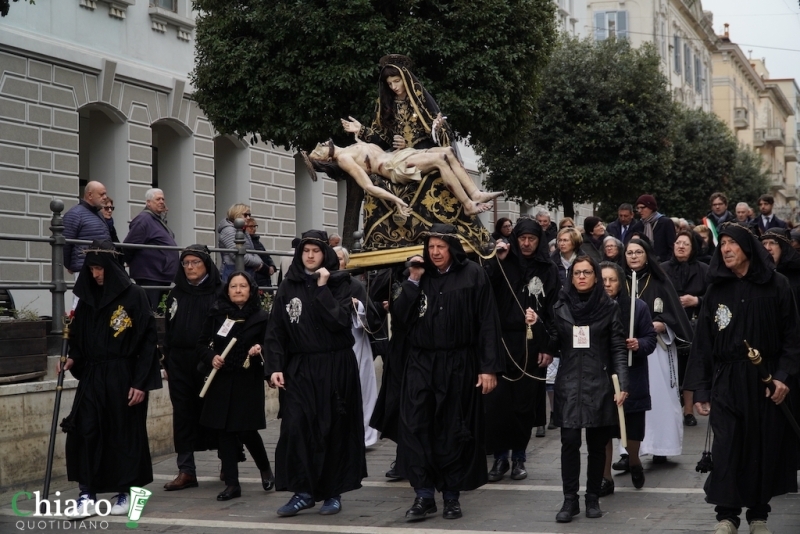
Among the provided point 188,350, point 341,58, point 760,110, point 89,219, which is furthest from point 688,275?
point 760,110

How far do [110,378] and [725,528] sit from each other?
4.33 metres

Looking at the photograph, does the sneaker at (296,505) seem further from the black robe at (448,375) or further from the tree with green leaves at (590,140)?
the tree with green leaves at (590,140)

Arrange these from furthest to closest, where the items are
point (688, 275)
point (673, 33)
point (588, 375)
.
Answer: point (673, 33), point (688, 275), point (588, 375)

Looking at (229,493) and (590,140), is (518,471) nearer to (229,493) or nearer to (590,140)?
(229,493)

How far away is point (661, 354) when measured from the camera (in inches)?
425

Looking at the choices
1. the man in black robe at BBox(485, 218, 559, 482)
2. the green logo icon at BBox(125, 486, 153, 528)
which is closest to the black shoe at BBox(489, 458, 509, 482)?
the man in black robe at BBox(485, 218, 559, 482)

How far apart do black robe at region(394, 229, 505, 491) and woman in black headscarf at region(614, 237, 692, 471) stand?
7.25 ft

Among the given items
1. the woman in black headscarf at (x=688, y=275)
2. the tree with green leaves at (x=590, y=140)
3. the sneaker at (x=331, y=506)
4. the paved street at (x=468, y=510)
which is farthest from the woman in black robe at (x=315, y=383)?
the tree with green leaves at (x=590, y=140)

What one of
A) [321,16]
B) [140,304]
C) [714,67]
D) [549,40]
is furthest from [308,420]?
[714,67]

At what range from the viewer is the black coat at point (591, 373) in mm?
8469

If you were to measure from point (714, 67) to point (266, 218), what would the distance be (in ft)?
191

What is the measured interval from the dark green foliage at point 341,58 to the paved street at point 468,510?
7.92 m

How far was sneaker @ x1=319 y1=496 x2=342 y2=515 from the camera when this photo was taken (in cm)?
874

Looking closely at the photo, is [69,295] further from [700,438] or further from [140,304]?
[700,438]
